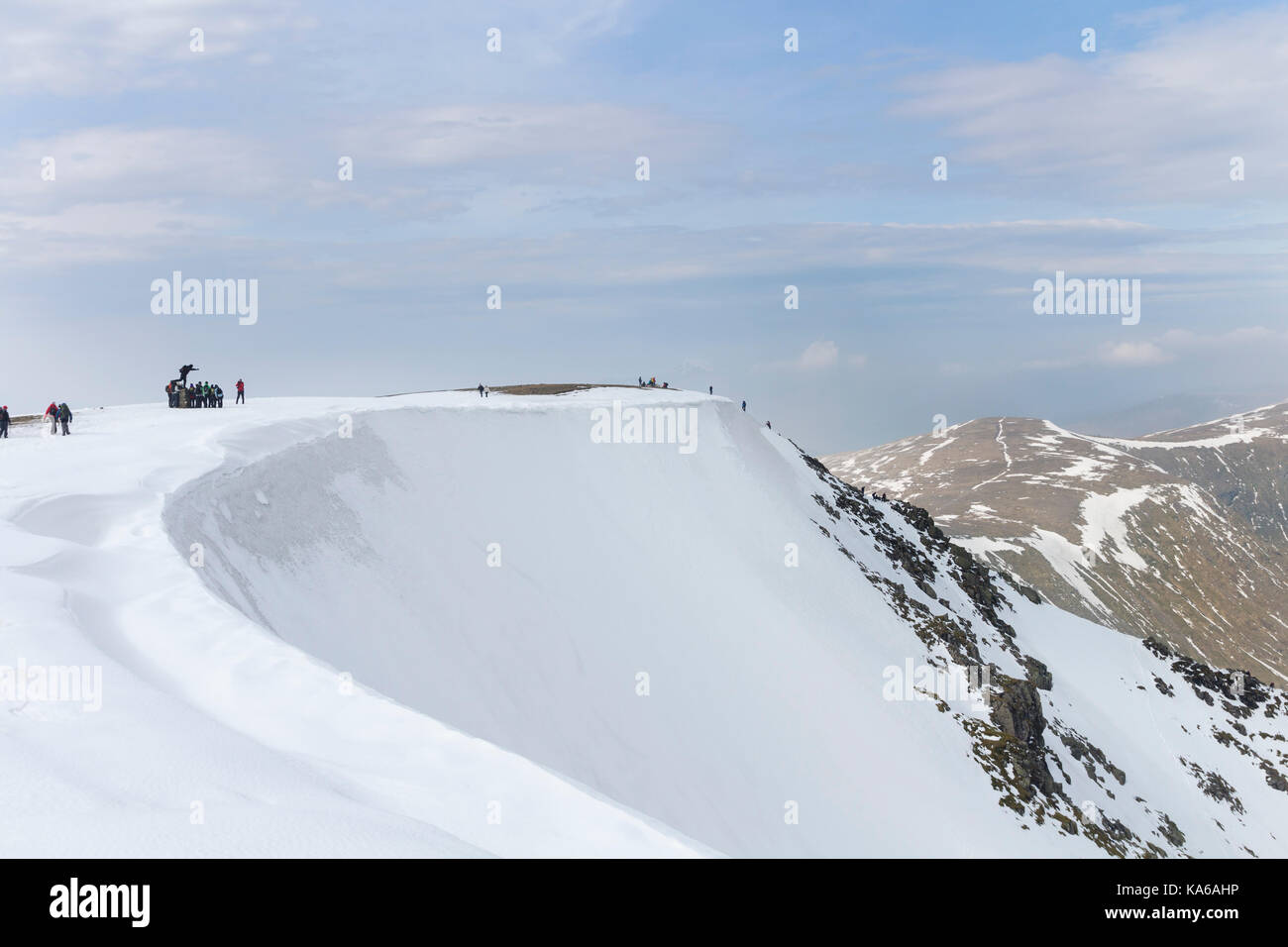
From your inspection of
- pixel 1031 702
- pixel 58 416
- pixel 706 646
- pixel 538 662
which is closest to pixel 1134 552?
pixel 1031 702

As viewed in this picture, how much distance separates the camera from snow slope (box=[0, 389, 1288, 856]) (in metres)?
8.05

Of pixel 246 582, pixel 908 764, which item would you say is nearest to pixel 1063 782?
pixel 908 764

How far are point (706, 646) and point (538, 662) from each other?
34.0 feet

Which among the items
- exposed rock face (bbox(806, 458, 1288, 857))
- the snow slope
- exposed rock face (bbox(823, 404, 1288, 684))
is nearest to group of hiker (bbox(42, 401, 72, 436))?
the snow slope

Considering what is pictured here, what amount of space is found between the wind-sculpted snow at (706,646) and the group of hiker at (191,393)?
978cm

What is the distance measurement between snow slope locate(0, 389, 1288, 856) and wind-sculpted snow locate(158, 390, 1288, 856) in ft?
0.55

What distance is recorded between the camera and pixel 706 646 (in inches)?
1398

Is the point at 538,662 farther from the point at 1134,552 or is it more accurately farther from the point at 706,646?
the point at 1134,552

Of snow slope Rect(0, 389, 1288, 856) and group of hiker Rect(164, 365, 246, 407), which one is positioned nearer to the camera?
snow slope Rect(0, 389, 1288, 856)

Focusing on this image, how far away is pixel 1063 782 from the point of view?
131 feet

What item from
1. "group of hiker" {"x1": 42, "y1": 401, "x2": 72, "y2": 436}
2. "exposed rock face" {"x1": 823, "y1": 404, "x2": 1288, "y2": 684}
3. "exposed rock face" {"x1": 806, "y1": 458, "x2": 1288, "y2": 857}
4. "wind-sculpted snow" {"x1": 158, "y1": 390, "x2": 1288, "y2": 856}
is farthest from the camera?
"exposed rock face" {"x1": 823, "y1": 404, "x2": 1288, "y2": 684}

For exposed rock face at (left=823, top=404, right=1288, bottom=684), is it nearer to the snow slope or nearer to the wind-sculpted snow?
the wind-sculpted snow
